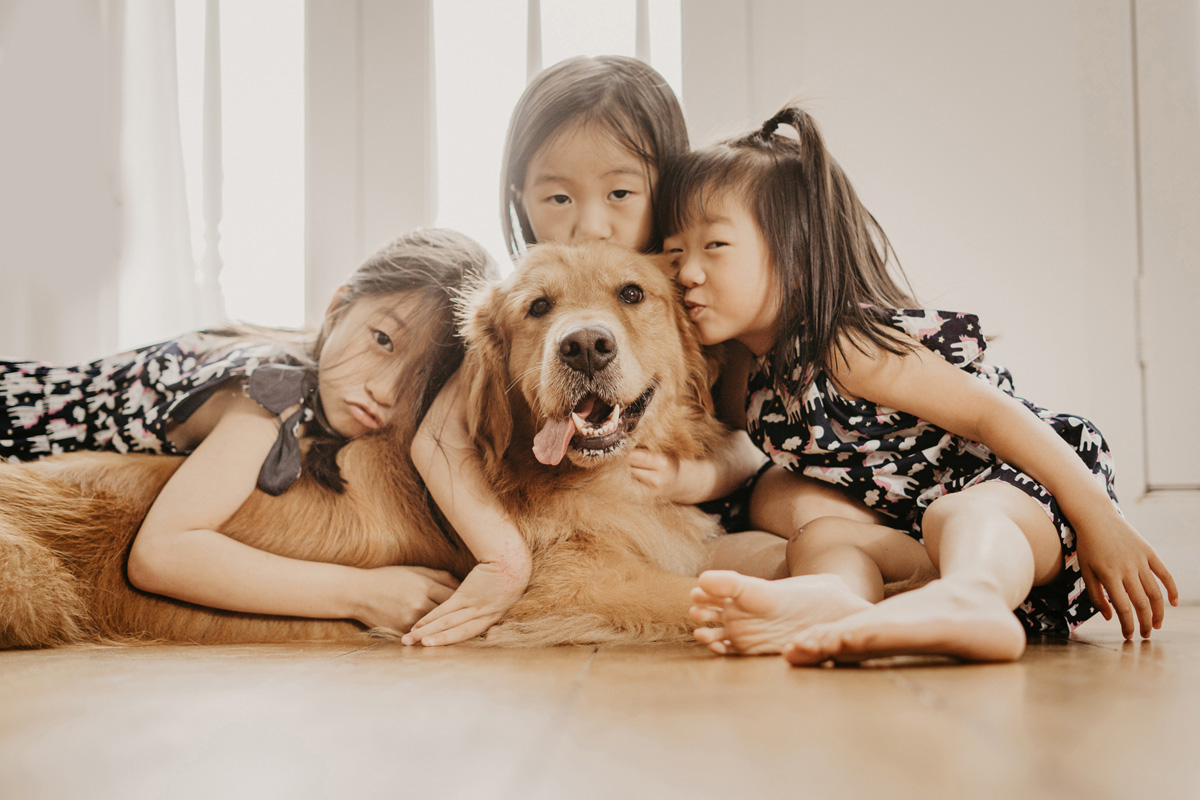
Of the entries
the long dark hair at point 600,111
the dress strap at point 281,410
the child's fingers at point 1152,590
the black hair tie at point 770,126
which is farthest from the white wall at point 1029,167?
the dress strap at point 281,410

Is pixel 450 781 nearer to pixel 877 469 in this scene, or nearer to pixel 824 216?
pixel 877 469

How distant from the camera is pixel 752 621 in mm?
963

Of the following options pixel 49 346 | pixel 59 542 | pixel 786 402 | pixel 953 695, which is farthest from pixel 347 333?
pixel 49 346

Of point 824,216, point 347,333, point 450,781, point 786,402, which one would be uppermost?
point 824,216

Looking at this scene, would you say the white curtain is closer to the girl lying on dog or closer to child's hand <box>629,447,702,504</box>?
the girl lying on dog

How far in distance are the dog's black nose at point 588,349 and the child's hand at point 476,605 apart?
1.18ft

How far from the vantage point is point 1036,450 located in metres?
1.22

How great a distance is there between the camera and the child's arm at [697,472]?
1.45m

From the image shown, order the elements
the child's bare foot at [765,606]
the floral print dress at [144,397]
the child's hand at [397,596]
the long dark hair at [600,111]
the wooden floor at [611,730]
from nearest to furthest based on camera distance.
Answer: the wooden floor at [611,730] < the child's bare foot at [765,606] < the child's hand at [397,596] < the floral print dress at [144,397] < the long dark hair at [600,111]

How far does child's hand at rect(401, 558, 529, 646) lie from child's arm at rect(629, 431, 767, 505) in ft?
0.96

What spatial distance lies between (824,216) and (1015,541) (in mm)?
669

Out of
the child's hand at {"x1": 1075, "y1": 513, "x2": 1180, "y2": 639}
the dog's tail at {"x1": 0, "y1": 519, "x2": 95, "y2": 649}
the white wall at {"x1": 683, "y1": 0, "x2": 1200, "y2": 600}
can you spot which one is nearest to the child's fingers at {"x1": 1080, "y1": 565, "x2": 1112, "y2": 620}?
the child's hand at {"x1": 1075, "y1": 513, "x2": 1180, "y2": 639}

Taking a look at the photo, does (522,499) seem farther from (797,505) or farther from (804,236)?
(804,236)

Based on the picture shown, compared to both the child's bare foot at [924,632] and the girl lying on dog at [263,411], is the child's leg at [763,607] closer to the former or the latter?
the child's bare foot at [924,632]
